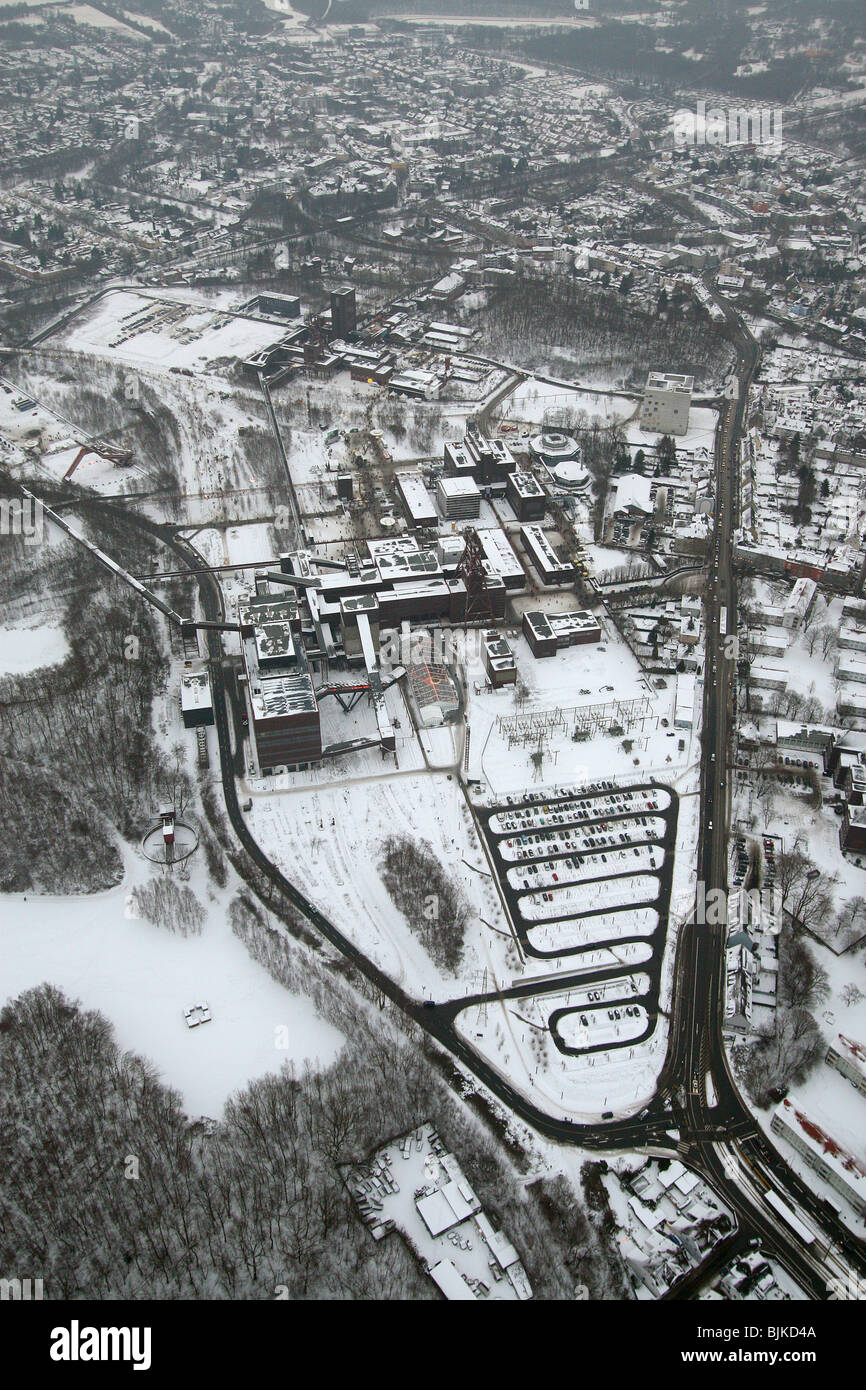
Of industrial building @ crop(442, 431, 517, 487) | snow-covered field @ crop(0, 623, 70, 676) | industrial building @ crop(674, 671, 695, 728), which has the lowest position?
snow-covered field @ crop(0, 623, 70, 676)

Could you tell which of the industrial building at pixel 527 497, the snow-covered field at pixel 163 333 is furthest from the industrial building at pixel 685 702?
the snow-covered field at pixel 163 333

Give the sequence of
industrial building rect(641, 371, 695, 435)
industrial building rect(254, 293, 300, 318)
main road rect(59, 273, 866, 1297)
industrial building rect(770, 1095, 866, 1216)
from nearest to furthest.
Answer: main road rect(59, 273, 866, 1297) → industrial building rect(770, 1095, 866, 1216) → industrial building rect(641, 371, 695, 435) → industrial building rect(254, 293, 300, 318)

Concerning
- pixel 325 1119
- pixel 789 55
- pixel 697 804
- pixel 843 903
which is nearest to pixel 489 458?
pixel 697 804

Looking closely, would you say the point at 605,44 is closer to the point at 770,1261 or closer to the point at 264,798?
the point at 264,798

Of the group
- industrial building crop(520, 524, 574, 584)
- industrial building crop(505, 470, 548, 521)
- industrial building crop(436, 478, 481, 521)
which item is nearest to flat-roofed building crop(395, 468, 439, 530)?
industrial building crop(436, 478, 481, 521)

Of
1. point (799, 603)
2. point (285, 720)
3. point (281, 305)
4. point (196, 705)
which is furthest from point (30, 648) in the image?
point (281, 305)

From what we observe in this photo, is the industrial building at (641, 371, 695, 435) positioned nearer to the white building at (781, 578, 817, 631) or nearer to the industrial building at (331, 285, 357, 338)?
the white building at (781, 578, 817, 631)

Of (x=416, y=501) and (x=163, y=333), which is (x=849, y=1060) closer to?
(x=416, y=501)
